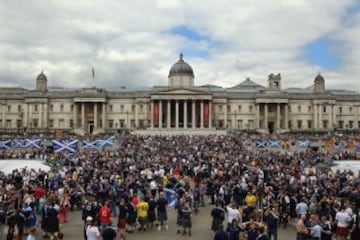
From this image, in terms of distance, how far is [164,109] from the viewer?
104750mm

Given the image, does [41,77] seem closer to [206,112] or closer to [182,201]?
[206,112]

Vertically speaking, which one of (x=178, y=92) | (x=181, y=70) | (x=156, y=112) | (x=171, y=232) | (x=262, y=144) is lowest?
(x=171, y=232)

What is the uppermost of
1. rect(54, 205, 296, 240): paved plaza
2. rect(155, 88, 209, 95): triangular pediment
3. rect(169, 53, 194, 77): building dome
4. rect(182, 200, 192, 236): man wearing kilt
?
rect(169, 53, 194, 77): building dome

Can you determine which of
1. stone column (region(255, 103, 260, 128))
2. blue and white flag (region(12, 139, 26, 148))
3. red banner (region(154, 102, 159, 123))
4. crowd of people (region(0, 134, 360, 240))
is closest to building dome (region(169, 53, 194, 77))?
red banner (region(154, 102, 159, 123))

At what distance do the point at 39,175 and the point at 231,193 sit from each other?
10521 mm

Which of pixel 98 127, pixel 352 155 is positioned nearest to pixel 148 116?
pixel 98 127

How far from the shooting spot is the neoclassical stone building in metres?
104

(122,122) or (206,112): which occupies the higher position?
(206,112)

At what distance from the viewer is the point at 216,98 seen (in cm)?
10588

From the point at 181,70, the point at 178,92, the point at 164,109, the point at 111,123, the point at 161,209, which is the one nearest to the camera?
the point at 161,209

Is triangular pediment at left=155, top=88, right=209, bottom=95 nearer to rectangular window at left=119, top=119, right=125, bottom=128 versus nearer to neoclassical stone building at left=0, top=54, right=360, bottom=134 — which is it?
neoclassical stone building at left=0, top=54, right=360, bottom=134

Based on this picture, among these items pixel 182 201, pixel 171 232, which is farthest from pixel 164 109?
pixel 182 201

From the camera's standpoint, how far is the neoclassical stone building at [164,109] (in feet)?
342

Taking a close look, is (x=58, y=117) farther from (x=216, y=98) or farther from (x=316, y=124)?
(x=316, y=124)
